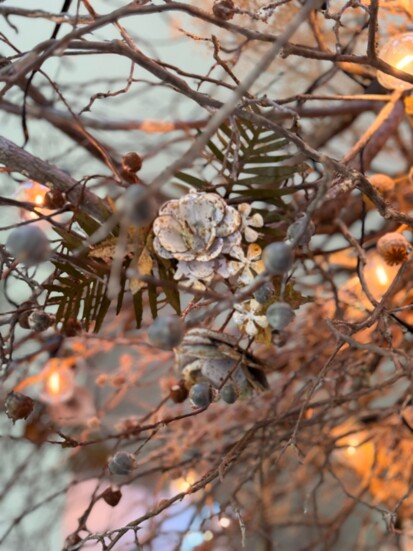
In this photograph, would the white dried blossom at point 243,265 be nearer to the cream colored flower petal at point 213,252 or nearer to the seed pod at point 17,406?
the cream colored flower petal at point 213,252

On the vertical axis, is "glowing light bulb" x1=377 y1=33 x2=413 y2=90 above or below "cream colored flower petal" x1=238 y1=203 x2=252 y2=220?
above

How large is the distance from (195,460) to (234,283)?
166 millimetres

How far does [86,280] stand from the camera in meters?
0.35

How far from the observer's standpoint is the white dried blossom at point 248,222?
33 centimetres

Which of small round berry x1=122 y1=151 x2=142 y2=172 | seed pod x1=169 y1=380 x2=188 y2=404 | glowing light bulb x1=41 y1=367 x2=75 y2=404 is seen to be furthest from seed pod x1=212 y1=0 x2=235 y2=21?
glowing light bulb x1=41 y1=367 x2=75 y2=404

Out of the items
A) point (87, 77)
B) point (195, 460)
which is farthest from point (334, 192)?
point (87, 77)

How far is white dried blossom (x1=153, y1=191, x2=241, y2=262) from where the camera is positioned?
32 cm

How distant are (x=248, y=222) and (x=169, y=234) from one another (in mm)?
38

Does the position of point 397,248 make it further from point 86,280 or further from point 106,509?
point 106,509

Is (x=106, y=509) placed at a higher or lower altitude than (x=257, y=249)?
higher

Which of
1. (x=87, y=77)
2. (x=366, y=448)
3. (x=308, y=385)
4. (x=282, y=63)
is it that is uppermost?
(x=87, y=77)

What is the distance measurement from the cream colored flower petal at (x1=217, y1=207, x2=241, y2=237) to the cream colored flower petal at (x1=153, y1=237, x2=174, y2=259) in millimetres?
25

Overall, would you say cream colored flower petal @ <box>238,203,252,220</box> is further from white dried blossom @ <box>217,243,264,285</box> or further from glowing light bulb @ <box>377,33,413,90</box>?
glowing light bulb @ <box>377,33,413,90</box>

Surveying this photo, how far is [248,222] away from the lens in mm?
333
